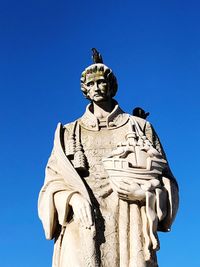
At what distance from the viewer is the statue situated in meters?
7.64

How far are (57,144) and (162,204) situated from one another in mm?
1915

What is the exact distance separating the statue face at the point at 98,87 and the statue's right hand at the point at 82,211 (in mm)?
1889

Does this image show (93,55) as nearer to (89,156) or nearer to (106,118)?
(106,118)

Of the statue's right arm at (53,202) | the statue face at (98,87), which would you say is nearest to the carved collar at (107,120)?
the statue face at (98,87)

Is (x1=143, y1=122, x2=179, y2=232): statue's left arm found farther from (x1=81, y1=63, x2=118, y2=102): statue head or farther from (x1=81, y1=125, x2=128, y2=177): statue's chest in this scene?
(x1=81, y1=63, x2=118, y2=102): statue head

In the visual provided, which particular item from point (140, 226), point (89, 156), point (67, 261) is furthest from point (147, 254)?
point (89, 156)

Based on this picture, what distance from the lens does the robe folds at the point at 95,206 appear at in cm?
761

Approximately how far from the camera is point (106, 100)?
9.08 meters

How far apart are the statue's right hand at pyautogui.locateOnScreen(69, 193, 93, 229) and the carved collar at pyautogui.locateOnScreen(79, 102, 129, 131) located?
149cm

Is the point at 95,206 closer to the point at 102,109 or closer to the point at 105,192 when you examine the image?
the point at 105,192

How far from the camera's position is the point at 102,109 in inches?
358

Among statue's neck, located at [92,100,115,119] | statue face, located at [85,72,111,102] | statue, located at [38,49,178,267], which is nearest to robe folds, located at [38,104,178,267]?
statue, located at [38,49,178,267]

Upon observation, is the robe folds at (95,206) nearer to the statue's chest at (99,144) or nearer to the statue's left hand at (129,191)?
the statue's chest at (99,144)

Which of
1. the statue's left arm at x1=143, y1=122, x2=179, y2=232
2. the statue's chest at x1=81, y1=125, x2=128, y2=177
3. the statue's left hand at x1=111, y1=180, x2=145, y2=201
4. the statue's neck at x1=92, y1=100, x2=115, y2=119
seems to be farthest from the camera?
the statue's neck at x1=92, y1=100, x2=115, y2=119
